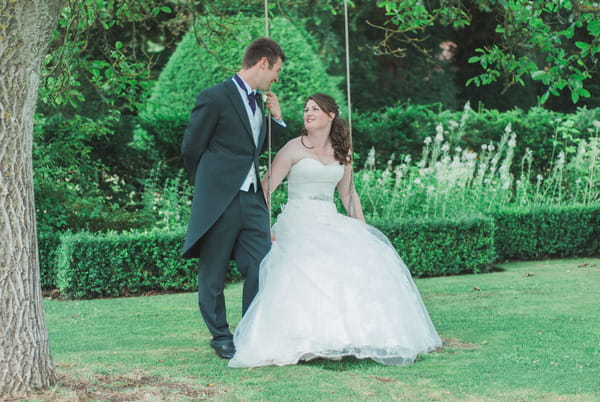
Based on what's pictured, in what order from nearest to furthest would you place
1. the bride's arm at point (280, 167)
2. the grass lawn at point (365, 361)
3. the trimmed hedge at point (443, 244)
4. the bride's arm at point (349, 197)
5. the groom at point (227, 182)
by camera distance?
the grass lawn at point (365, 361)
the groom at point (227, 182)
the bride's arm at point (280, 167)
the bride's arm at point (349, 197)
the trimmed hedge at point (443, 244)

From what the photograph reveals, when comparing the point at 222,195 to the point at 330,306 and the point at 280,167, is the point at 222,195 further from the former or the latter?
the point at 330,306

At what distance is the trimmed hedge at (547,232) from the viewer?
9234 mm

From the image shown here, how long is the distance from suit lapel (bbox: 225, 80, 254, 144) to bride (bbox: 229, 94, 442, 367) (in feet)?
1.48

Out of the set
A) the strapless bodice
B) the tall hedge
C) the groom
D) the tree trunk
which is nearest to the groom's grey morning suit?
the groom

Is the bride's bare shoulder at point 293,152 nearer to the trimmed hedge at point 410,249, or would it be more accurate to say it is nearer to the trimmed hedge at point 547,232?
the trimmed hedge at point 410,249

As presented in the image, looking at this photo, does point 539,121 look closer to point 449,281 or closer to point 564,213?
point 564,213

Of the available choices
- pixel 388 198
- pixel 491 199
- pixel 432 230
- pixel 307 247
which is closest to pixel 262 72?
pixel 307 247

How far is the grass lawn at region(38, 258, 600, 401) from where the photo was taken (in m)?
4.01

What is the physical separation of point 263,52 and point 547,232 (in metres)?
5.69

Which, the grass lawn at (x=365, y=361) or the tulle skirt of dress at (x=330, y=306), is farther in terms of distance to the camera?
the tulle skirt of dress at (x=330, y=306)

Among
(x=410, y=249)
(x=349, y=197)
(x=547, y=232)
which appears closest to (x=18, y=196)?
(x=349, y=197)

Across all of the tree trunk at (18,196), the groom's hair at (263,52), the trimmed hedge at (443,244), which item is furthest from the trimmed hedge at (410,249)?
the tree trunk at (18,196)

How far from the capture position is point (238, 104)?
4859 millimetres

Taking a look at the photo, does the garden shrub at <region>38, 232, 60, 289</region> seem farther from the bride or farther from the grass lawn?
the bride
